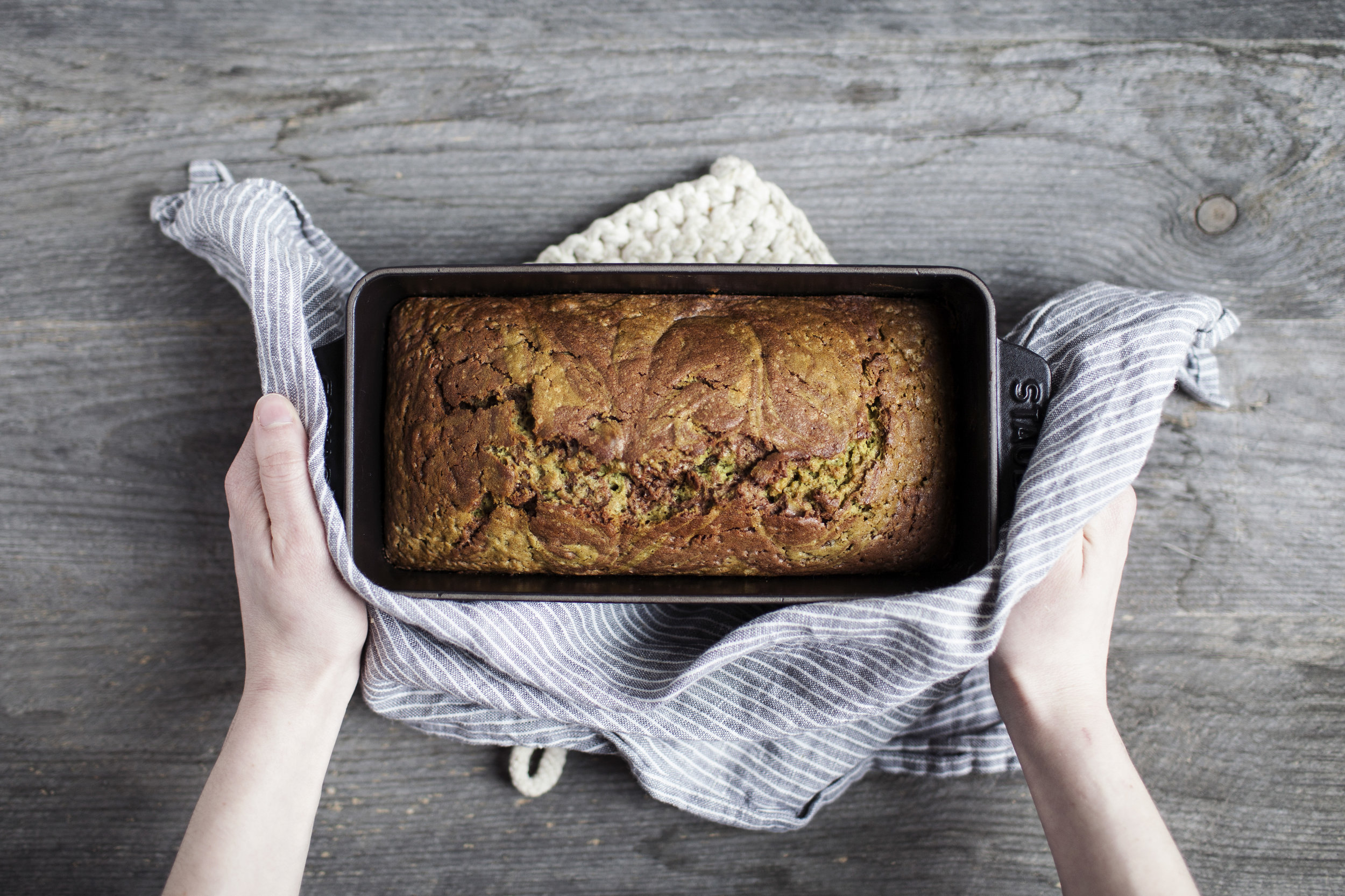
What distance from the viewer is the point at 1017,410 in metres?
1.12

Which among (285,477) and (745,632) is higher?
(285,477)

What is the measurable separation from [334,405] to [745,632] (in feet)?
2.37

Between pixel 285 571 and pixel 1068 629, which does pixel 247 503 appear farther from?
pixel 1068 629

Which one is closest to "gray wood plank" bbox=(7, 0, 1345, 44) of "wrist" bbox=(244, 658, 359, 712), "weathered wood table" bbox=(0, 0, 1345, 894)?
"weathered wood table" bbox=(0, 0, 1345, 894)

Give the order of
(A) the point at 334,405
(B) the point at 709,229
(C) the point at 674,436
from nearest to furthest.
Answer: (C) the point at 674,436 < (A) the point at 334,405 < (B) the point at 709,229

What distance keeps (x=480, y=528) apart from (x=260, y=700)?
17.0 inches

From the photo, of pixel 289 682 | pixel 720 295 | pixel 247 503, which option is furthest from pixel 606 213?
pixel 289 682

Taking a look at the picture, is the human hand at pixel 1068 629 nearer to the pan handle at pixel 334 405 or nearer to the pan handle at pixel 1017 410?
the pan handle at pixel 1017 410

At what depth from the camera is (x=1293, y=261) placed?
1383 millimetres

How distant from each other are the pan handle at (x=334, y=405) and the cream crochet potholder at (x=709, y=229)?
383 mm

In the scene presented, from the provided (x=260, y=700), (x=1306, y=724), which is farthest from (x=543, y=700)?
(x=1306, y=724)

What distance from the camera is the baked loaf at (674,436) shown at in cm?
107

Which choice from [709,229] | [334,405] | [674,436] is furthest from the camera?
[709,229]

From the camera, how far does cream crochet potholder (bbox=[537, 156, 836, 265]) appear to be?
131cm
